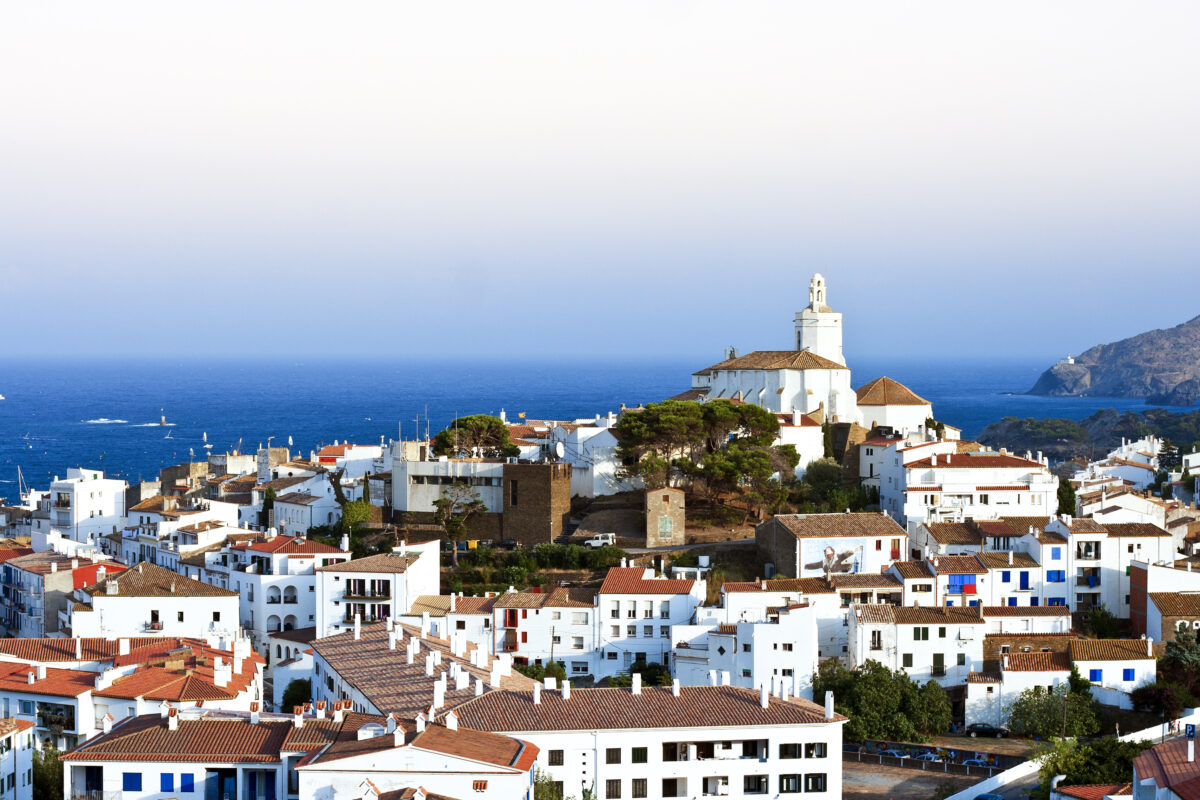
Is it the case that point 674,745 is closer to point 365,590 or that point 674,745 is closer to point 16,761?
point 16,761

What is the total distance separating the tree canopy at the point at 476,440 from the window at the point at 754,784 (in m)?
21.4

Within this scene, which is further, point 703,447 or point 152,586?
point 703,447

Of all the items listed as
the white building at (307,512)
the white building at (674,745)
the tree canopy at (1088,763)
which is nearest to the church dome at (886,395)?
the white building at (307,512)

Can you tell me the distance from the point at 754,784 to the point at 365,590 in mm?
15451

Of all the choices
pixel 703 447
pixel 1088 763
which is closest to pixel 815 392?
pixel 703 447

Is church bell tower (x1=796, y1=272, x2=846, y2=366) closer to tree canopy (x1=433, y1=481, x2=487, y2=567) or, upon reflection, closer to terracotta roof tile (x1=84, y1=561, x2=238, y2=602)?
tree canopy (x1=433, y1=481, x2=487, y2=567)

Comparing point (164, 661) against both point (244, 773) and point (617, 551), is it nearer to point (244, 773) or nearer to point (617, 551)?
point (244, 773)

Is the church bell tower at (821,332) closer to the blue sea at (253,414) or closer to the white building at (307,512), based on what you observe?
the white building at (307,512)

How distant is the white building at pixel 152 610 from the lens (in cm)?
4078

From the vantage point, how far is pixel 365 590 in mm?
40375

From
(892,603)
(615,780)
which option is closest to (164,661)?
(615,780)

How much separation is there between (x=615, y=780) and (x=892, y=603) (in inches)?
503

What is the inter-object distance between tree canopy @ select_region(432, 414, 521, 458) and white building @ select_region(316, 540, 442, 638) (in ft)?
23.3

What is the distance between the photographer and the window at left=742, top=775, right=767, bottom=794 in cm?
2823
